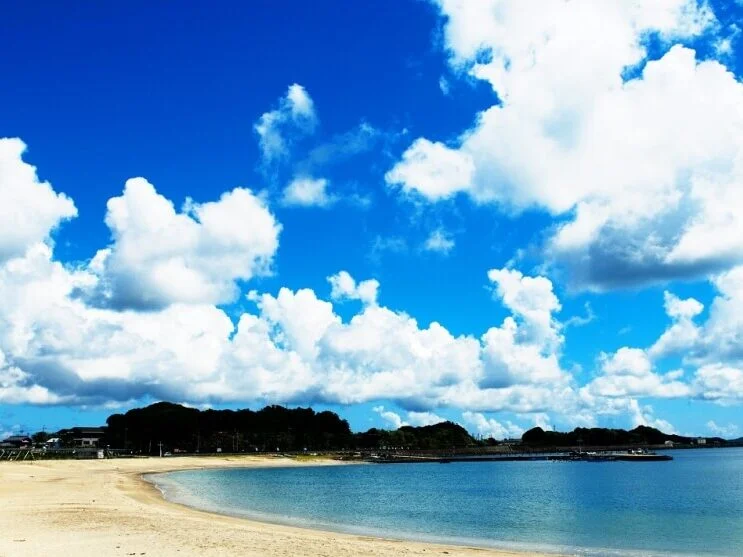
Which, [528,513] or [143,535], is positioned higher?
[143,535]

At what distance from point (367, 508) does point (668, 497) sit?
32752 millimetres

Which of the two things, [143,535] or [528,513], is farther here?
[528,513]

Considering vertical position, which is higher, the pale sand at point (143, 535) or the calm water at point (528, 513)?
the pale sand at point (143, 535)

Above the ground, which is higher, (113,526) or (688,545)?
(113,526)

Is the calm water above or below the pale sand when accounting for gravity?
below

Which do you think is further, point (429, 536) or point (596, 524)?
point (596, 524)

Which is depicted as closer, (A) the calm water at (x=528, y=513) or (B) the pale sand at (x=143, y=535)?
(B) the pale sand at (x=143, y=535)

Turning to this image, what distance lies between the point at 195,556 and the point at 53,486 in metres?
46.4

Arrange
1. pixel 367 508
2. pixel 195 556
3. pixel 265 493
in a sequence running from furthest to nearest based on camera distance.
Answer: pixel 265 493
pixel 367 508
pixel 195 556

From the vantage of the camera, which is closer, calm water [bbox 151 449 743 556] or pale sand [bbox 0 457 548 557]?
pale sand [bbox 0 457 548 557]

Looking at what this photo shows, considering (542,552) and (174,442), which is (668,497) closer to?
(542,552)

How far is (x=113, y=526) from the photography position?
3195cm

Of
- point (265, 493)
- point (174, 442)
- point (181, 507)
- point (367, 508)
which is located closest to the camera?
point (181, 507)

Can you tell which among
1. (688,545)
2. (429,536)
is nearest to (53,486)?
(429,536)
